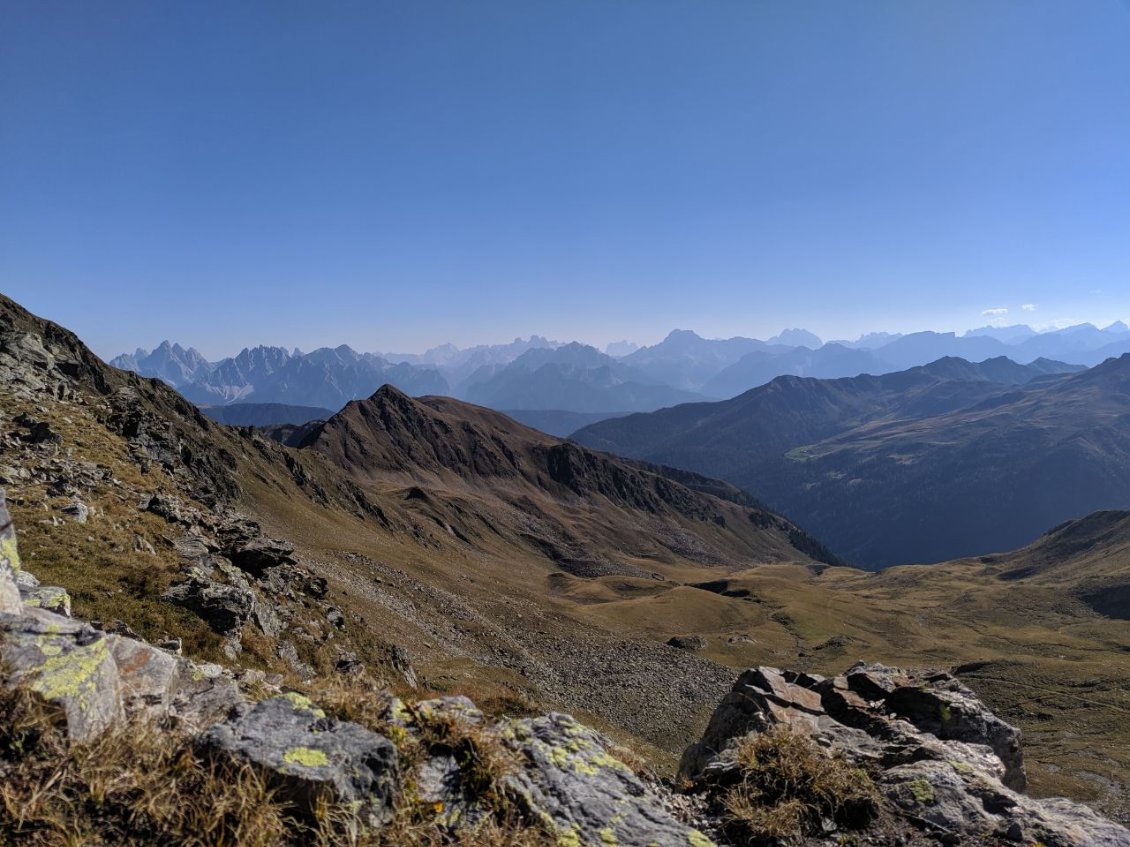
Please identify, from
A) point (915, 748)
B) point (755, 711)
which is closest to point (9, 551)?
point (755, 711)

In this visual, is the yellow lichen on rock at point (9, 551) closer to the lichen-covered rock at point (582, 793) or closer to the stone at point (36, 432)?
the lichen-covered rock at point (582, 793)

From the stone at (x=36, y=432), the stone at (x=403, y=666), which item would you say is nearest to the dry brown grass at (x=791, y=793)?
the stone at (x=403, y=666)

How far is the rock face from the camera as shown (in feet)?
28.6

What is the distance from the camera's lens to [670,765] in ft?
120

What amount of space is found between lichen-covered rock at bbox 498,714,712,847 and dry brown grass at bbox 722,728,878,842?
984 millimetres

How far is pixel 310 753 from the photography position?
5.68 metres

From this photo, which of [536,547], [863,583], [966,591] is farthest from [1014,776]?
[863,583]

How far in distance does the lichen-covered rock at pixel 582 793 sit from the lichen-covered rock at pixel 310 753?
1.63 m

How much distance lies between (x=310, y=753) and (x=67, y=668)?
2.45m

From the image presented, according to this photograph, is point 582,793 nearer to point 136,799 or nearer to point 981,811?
point 136,799

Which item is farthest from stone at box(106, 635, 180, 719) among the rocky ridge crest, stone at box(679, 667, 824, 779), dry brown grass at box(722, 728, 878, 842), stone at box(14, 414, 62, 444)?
stone at box(14, 414, 62, 444)

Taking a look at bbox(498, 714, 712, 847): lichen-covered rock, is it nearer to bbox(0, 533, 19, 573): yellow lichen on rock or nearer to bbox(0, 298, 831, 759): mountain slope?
bbox(0, 533, 19, 573): yellow lichen on rock

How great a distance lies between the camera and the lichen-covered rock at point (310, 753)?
5.24 m

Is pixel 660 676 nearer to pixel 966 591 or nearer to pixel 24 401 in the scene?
pixel 24 401
